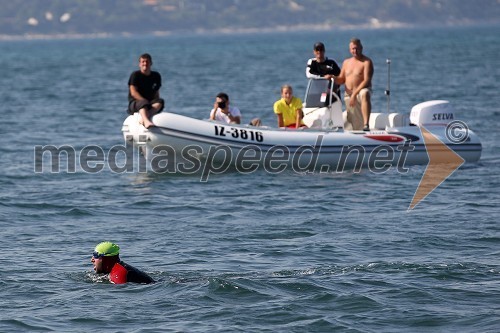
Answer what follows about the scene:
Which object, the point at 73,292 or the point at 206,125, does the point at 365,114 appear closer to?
the point at 206,125

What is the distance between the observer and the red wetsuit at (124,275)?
10.1m

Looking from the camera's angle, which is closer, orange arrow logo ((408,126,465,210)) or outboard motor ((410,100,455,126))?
orange arrow logo ((408,126,465,210))

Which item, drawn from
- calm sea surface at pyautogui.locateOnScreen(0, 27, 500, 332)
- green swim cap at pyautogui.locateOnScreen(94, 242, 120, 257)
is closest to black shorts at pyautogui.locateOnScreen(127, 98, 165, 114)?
calm sea surface at pyautogui.locateOnScreen(0, 27, 500, 332)

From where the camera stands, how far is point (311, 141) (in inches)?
653

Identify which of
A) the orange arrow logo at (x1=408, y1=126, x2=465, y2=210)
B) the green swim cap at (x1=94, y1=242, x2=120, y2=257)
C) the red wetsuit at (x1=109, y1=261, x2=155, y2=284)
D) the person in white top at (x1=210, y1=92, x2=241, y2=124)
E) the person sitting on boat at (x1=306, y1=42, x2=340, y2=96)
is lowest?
the red wetsuit at (x1=109, y1=261, x2=155, y2=284)

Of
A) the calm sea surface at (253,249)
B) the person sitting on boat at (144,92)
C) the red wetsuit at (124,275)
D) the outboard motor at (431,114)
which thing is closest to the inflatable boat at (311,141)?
the outboard motor at (431,114)

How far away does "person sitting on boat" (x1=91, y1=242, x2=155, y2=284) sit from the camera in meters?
10.1

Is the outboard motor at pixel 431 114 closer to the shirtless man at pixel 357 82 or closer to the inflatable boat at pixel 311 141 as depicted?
the inflatable boat at pixel 311 141

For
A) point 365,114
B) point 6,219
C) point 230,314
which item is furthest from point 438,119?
point 230,314

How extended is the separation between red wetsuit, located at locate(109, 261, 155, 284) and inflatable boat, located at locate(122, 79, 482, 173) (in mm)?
6178

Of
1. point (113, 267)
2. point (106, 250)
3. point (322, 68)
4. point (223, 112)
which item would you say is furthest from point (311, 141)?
point (106, 250)

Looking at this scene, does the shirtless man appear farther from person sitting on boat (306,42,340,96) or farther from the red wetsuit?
the red wetsuit

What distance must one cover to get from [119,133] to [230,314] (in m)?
14.5

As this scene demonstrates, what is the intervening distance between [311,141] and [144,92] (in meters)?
2.68
